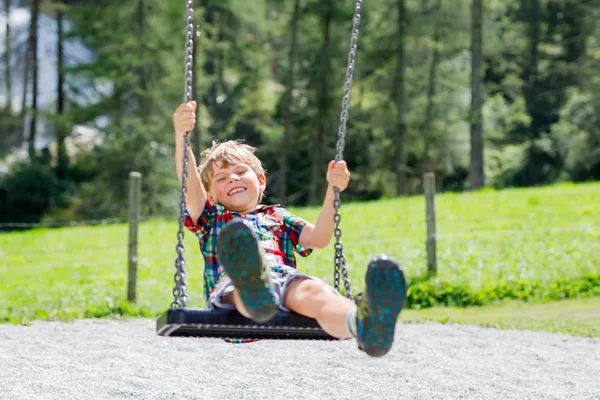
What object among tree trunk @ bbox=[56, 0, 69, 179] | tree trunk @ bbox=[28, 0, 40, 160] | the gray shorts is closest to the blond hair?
the gray shorts

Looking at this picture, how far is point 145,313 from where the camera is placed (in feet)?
23.8

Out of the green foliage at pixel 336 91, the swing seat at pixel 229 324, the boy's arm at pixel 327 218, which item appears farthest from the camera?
the green foliage at pixel 336 91

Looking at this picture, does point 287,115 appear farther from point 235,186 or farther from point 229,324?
point 229,324

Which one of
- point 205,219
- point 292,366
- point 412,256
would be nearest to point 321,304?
point 205,219

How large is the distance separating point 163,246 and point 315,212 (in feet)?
10.2

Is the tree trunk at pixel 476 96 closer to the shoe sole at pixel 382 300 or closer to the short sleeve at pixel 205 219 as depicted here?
the short sleeve at pixel 205 219

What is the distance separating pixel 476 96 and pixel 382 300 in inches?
599

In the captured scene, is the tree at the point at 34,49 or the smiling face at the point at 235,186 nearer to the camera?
the smiling face at the point at 235,186

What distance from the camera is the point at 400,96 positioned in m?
19.9

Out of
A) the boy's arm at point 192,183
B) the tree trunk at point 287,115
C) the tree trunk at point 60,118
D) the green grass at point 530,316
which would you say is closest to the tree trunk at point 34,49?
the tree trunk at point 60,118

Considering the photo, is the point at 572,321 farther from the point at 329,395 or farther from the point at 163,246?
the point at 163,246

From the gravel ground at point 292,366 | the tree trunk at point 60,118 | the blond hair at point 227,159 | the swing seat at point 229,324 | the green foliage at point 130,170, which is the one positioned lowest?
the gravel ground at point 292,366

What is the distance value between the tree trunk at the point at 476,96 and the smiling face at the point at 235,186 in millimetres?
13956

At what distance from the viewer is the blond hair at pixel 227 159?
363 cm
